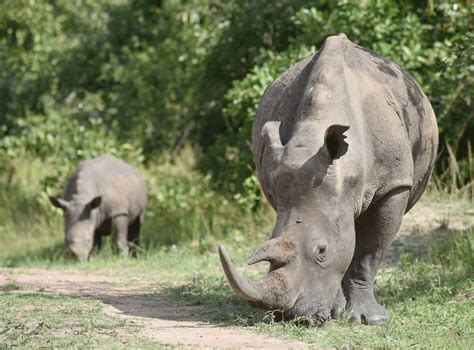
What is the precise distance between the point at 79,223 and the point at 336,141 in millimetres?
6934

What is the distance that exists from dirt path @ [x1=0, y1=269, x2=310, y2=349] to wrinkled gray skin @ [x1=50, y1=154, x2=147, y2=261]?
251 cm

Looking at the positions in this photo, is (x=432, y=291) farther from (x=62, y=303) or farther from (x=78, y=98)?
(x=78, y=98)

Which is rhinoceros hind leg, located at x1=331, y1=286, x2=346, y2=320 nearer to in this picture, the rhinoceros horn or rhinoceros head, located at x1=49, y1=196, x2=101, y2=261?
the rhinoceros horn

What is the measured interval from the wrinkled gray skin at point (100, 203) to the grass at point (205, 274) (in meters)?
0.36

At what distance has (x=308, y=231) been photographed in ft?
21.1

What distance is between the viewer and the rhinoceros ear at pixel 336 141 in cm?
642

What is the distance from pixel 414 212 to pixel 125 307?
4.95 m

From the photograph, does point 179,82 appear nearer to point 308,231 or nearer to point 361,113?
point 361,113

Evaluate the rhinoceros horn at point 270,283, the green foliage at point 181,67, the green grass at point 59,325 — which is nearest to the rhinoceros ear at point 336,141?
the rhinoceros horn at point 270,283

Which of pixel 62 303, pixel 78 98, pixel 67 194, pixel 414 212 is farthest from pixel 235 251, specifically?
pixel 78 98

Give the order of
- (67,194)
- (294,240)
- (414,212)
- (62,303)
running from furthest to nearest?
(67,194)
(414,212)
(62,303)
(294,240)

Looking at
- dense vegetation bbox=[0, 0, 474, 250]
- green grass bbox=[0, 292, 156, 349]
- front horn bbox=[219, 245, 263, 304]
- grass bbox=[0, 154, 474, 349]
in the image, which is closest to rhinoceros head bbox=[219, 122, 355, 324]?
front horn bbox=[219, 245, 263, 304]

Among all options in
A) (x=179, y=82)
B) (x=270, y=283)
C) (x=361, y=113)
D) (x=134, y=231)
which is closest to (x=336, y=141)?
(x=361, y=113)

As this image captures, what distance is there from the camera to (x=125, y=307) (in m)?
7.57
